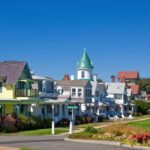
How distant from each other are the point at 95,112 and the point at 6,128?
39625mm

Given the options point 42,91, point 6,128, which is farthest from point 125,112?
point 6,128

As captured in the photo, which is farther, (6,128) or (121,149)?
(6,128)

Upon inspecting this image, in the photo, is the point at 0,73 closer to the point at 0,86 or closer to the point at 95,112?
the point at 0,86

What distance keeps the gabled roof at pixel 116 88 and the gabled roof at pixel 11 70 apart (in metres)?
47.3

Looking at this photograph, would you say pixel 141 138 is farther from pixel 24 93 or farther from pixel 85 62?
pixel 85 62

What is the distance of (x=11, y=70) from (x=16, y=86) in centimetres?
220

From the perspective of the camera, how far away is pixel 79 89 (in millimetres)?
78688

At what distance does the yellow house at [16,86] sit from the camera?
180 feet

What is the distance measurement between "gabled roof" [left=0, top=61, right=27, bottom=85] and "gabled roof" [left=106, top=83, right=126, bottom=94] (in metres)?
47.3

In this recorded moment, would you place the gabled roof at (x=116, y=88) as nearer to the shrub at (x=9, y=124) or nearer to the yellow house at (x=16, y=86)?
the yellow house at (x=16, y=86)

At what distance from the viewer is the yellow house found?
2156 inches

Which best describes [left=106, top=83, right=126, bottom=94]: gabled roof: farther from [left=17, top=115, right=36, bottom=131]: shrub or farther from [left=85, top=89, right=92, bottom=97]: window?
[left=17, top=115, right=36, bottom=131]: shrub

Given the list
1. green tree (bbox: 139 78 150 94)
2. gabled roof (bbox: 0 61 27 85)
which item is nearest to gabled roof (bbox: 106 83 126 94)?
gabled roof (bbox: 0 61 27 85)

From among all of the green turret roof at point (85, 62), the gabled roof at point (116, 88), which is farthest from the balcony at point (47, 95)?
Answer: the gabled roof at point (116, 88)
